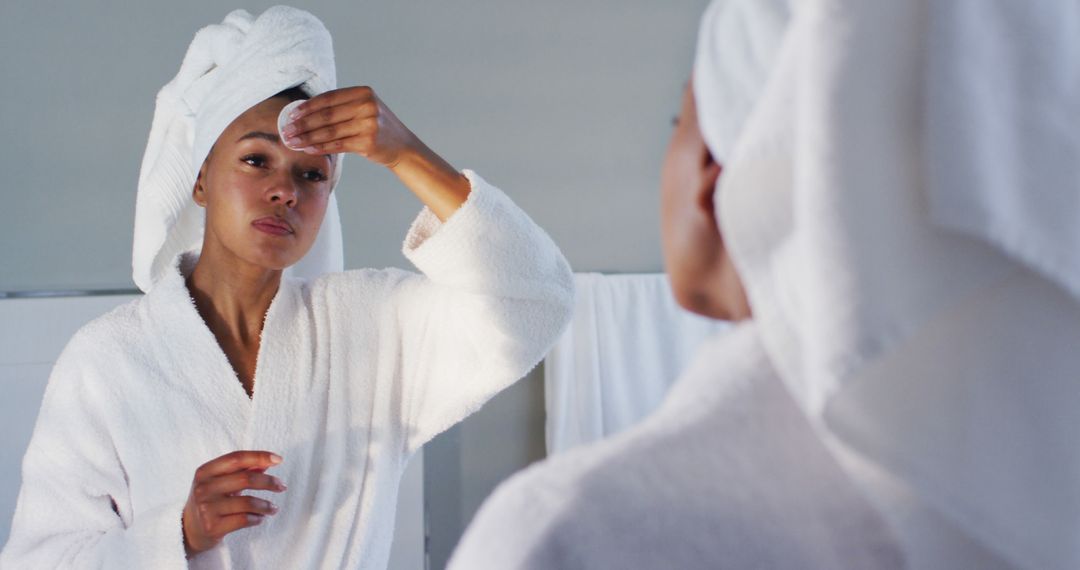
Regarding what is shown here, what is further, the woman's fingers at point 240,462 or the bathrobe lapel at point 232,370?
the bathrobe lapel at point 232,370

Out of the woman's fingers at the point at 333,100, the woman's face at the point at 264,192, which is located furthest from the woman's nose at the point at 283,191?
the woman's fingers at the point at 333,100

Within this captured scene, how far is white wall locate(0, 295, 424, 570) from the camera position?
1.69 metres

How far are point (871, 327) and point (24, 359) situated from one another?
5.66ft

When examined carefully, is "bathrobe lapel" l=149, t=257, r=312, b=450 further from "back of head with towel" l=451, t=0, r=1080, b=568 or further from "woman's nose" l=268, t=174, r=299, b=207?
"back of head with towel" l=451, t=0, r=1080, b=568

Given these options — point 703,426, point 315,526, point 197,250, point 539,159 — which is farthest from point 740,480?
point 539,159

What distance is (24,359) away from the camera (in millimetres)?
1733

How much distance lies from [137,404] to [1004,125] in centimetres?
100

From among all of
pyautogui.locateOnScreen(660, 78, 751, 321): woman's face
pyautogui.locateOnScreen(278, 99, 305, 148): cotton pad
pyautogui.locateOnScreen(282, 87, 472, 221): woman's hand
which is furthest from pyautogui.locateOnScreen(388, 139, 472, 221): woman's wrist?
pyautogui.locateOnScreen(660, 78, 751, 321): woman's face

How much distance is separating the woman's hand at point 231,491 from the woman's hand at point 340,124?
1.05 ft

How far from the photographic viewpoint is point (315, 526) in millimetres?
1104

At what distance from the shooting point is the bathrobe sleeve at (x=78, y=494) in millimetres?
1025

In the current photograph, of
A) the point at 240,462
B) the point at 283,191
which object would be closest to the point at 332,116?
the point at 283,191

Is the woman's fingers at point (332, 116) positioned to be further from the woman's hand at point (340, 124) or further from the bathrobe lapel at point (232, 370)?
the bathrobe lapel at point (232, 370)

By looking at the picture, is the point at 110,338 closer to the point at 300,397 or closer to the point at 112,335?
the point at 112,335
